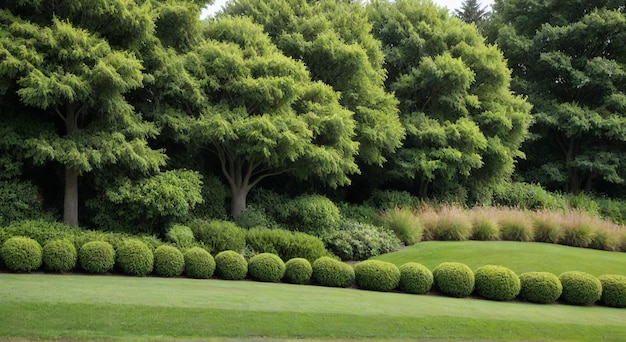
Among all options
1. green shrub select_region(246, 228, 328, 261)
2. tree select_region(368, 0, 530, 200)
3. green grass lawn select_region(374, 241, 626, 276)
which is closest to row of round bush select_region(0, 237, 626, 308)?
green grass lawn select_region(374, 241, 626, 276)

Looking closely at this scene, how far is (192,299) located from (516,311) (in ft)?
20.6

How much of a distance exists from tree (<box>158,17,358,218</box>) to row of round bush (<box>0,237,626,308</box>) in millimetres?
4077

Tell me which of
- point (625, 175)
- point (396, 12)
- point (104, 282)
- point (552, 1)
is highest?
point (552, 1)

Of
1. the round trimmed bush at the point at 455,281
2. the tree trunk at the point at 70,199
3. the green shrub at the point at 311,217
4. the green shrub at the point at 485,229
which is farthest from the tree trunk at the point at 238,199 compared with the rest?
the green shrub at the point at 485,229

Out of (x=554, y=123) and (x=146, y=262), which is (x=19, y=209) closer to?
(x=146, y=262)

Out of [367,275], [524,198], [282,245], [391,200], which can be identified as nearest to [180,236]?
[282,245]

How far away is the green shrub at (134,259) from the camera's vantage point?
436 inches

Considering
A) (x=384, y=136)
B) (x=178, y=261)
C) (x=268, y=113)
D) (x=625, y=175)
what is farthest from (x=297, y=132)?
(x=625, y=175)

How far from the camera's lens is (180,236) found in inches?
527

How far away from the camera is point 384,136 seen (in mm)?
18969

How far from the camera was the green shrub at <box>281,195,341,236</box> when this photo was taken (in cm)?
1636

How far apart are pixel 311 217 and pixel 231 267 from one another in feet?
16.8

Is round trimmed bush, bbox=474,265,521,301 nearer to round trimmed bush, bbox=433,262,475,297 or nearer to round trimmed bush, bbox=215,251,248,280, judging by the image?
round trimmed bush, bbox=433,262,475,297

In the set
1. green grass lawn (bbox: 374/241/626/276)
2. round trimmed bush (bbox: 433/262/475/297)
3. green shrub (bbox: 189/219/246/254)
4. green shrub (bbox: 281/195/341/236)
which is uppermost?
green shrub (bbox: 281/195/341/236)
